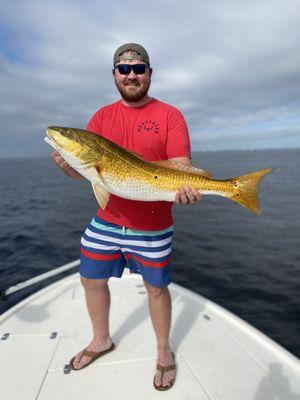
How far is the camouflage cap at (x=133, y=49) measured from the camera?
381cm

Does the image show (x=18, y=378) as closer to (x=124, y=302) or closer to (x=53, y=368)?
(x=53, y=368)

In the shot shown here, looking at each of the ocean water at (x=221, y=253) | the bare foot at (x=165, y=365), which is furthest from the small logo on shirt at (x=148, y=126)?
the ocean water at (x=221, y=253)

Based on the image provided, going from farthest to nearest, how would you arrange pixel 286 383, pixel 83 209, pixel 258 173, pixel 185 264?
pixel 83 209 → pixel 185 264 → pixel 286 383 → pixel 258 173

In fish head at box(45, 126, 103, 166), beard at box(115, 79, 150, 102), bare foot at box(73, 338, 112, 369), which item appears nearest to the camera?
fish head at box(45, 126, 103, 166)

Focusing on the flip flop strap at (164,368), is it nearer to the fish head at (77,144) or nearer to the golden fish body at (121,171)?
the golden fish body at (121,171)

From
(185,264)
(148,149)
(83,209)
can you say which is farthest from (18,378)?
(83,209)

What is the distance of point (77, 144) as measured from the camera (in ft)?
11.6

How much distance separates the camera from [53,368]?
14.0 feet

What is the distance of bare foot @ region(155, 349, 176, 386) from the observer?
3.95 m

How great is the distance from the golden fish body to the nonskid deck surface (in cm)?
224

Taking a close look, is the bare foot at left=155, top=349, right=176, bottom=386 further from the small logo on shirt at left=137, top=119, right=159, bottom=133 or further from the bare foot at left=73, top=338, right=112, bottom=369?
the small logo on shirt at left=137, top=119, right=159, bottom=133

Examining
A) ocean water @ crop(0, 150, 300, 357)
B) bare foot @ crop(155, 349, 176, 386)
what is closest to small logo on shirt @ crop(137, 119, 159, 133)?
bare foot @ crop(155, 349, 176, 386)

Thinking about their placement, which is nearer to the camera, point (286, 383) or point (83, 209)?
point (286, 383)

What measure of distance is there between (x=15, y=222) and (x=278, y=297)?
17769 millimetres
